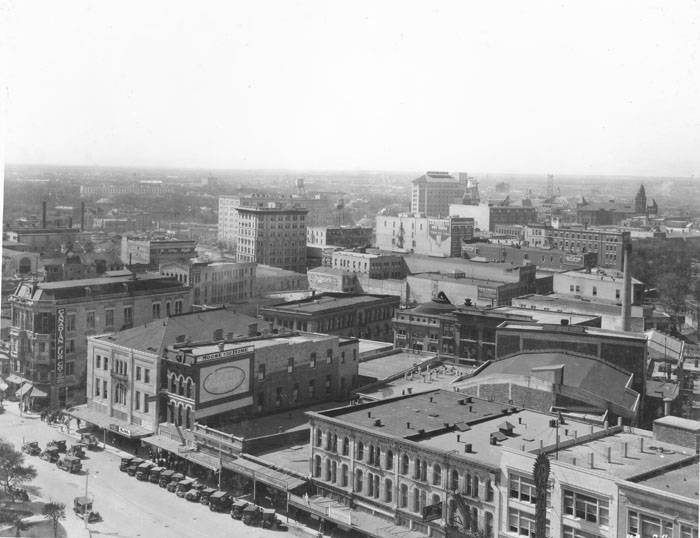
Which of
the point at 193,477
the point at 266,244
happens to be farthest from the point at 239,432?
the point at 266,244

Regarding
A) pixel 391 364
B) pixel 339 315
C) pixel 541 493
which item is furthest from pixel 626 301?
pixel 541 493

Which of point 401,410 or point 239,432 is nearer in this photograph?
point 401,410

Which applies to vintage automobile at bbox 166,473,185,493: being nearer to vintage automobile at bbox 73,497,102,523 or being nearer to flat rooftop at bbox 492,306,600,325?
vintage automobile at bbox 73,497,102,523

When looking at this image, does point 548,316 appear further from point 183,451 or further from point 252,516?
point 252,516

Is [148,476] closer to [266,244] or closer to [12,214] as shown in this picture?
[266,244]

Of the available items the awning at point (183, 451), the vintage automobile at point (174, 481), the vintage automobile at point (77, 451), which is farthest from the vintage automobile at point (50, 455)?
the vintage automobile at point (174, 481)

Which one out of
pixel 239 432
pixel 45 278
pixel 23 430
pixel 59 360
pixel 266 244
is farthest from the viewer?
pixel 266 244

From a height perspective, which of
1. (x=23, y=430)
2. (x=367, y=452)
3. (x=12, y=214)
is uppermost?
(x=12, y=214)

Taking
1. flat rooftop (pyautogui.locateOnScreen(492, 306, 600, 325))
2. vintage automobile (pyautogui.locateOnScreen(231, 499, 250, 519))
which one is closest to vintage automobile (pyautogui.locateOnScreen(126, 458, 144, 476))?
vintage automobile (pyautogui.locateOnScreen(231, 499, 250, 519))
